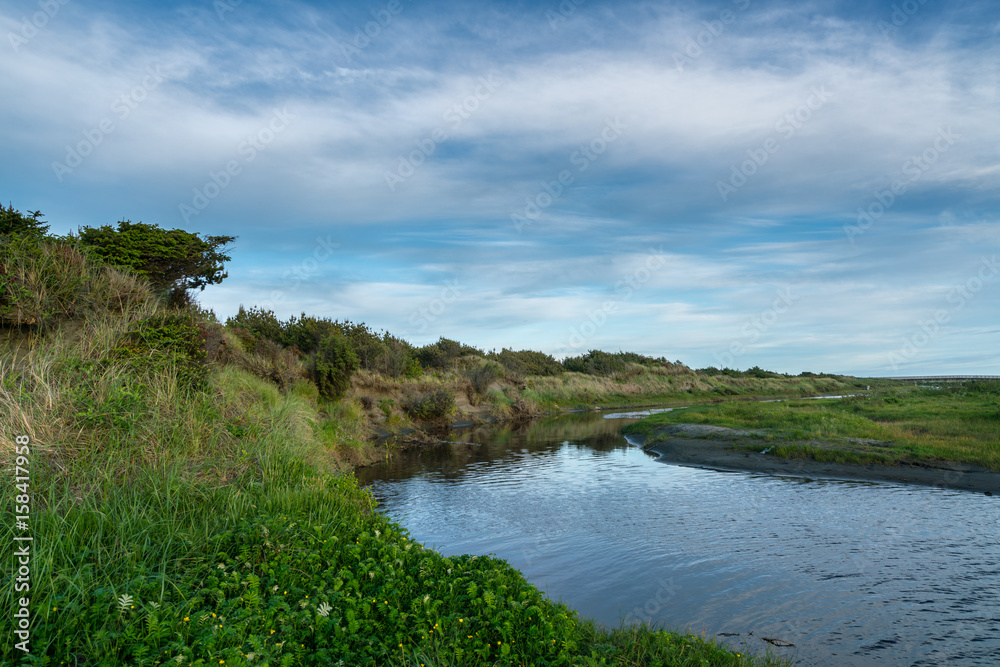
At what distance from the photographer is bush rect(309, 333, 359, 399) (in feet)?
94.3

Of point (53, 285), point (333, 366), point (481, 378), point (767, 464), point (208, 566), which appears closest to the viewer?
point (208, 566)

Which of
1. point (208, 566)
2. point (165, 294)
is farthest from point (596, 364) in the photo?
point (208, 566)

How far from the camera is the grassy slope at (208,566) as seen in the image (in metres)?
4.73

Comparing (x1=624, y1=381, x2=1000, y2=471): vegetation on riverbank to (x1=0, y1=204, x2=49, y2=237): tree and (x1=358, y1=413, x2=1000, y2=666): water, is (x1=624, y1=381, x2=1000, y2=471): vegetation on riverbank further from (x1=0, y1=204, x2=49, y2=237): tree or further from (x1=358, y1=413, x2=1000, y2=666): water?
(x1=0, y1=204, x2=49, y2=237): tree

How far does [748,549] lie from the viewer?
11312 mm

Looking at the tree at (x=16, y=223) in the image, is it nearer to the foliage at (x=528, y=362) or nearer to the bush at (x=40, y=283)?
the bush at (x=40, y=283)

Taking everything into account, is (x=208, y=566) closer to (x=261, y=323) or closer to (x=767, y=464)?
(x=767, y=464)

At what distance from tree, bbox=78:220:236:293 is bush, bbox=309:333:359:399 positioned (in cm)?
1114

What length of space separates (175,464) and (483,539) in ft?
22.0

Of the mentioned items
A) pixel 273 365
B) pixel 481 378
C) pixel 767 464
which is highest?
pixel 273 365

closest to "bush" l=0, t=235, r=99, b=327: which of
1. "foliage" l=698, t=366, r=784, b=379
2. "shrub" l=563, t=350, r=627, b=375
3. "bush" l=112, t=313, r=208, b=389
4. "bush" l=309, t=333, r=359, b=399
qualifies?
"bush" l=112, t=313, r=208, b=389

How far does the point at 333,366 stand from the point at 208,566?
78.9 feet

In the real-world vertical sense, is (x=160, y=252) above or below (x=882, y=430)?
above

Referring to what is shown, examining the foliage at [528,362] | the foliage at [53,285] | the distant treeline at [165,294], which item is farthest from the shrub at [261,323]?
the foliage at [528,362]
